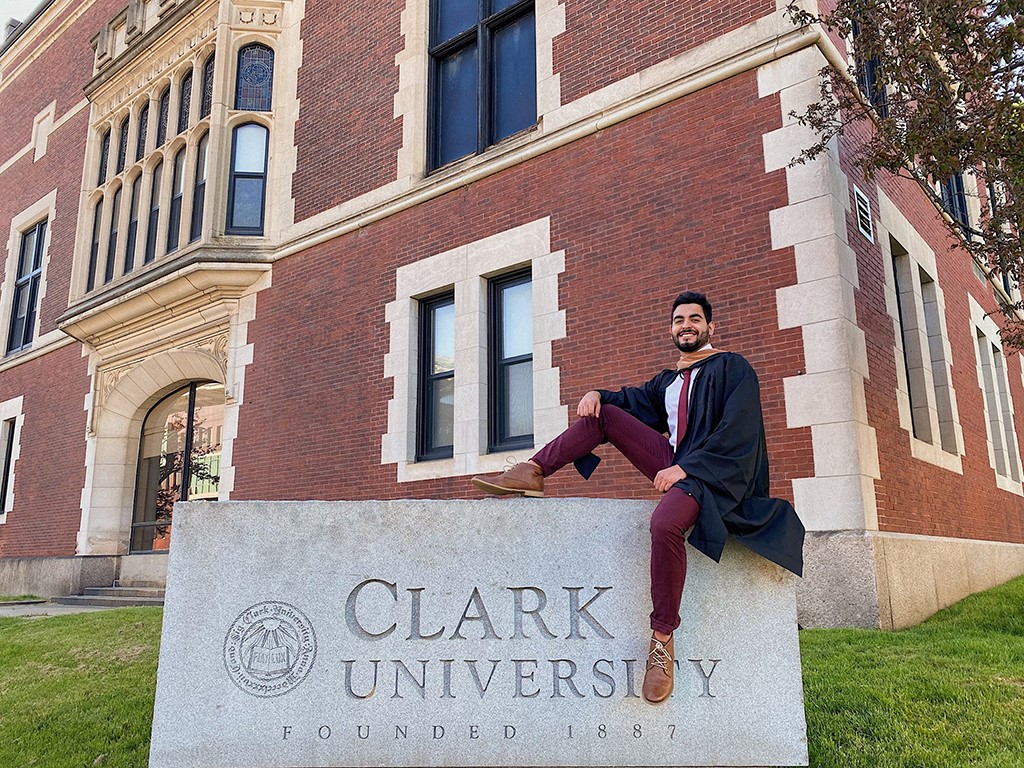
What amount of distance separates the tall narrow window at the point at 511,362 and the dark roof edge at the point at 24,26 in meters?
15.3

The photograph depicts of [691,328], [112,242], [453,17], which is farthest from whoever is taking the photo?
[112,242]

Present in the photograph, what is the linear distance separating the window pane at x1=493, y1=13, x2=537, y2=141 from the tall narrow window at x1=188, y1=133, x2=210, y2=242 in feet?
17.6

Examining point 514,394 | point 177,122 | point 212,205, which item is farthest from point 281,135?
point 514,394

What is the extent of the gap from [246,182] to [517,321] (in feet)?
19.0

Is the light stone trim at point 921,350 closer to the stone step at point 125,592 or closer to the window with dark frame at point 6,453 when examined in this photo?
the stone step at point 125,592

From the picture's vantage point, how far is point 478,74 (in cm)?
1030

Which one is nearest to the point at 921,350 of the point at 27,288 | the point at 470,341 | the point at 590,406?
the point at 470,341

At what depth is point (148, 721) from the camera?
5.00 m

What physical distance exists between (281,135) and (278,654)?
394 inches

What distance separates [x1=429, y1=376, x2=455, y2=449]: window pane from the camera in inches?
382

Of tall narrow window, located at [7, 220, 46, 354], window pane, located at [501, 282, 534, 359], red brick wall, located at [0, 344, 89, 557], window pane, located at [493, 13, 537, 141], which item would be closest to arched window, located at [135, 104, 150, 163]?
red brick wall, located at [0, 344, 89, 557]

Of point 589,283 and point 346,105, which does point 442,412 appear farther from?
point 346,105

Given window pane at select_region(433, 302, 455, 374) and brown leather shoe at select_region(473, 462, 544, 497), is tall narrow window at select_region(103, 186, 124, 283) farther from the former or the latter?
brown leather shoe at select_region(473, 462, 544, 497)

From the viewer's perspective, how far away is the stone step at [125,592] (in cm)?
1247
